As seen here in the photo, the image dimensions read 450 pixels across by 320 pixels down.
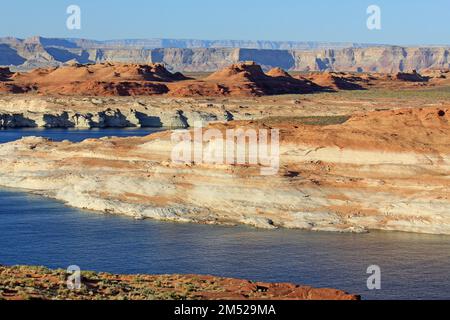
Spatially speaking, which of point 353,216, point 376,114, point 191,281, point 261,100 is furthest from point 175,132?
point 261,100

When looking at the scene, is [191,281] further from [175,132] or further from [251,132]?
[175,132]
